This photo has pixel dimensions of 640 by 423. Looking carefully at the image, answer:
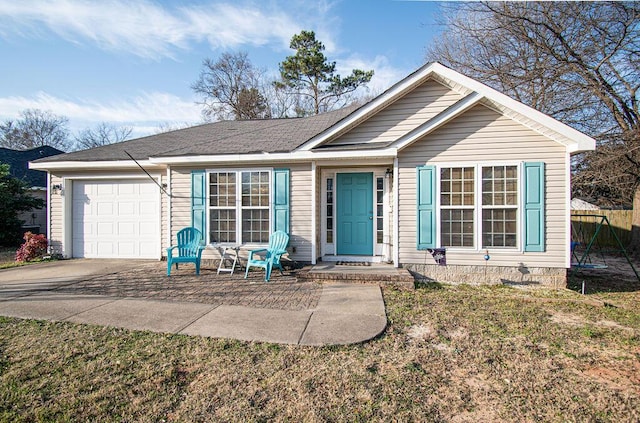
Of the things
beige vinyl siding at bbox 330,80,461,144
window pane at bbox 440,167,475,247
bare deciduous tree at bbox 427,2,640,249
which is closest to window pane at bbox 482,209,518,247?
window pane at bbox 440,167,475,247

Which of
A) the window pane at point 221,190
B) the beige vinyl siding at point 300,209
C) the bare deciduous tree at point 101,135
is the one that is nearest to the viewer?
the beige vinyl siding at point 300,209

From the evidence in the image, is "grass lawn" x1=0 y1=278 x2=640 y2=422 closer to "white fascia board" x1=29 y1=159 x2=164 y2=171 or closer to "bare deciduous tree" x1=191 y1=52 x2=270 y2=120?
"white fascia board" x1=29 y1=159 x2=164 y2=171

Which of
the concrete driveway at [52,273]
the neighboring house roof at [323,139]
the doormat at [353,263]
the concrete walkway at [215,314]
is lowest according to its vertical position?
the concrete walkway at [215,314]

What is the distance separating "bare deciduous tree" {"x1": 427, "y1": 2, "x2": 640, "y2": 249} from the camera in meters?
9.80

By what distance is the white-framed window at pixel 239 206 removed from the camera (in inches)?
301

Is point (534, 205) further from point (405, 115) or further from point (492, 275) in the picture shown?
point (405, 115)

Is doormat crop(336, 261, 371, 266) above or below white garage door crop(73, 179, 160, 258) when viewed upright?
below

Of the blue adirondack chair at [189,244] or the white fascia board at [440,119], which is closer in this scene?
the white fascia board at [440,119]

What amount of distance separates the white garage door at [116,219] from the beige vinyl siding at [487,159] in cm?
644

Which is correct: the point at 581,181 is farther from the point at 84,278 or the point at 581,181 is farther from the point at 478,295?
the point at 84,278

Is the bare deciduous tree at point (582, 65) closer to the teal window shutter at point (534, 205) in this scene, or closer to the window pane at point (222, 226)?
the teal window shutter at point (534, 205)

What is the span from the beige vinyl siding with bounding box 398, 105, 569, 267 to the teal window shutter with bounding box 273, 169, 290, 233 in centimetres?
257

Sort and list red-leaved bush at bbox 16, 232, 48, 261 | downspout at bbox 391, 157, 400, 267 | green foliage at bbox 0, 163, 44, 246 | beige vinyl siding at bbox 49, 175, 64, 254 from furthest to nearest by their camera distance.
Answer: green foliage at bbox 0, 163, 44, 246 < beige vinyl siding at bbox 49, 175, 64, 254 < red-leaved bush at bbox 16, 232, 48, 261 < downspout at bbox 391, 157, 400, 267

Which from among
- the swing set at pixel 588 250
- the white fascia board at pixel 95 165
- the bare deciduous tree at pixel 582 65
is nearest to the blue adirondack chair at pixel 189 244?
the white fascia board at pixel 95 165
